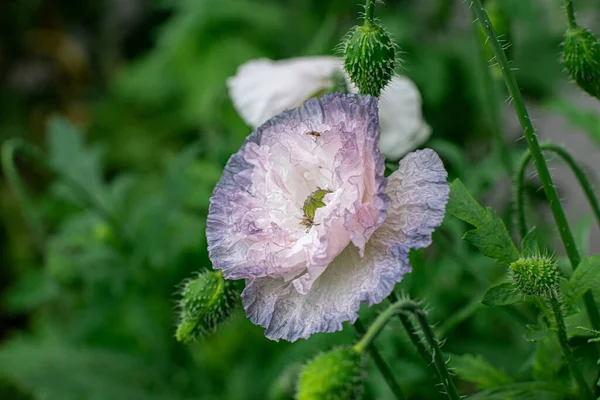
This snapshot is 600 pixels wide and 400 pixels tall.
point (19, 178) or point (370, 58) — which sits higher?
point (19, 178)

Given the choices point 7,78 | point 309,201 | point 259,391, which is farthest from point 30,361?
point 7,78

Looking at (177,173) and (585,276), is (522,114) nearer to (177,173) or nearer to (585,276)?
(585,276)

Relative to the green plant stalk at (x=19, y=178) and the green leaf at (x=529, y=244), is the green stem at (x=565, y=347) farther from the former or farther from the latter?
the green plant stalk at (x=19, y=178)

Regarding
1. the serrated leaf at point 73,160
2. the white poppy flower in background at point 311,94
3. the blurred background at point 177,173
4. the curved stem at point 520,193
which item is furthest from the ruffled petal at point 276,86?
the serrated leaf at point 73,160

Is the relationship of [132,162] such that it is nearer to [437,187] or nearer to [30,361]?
[30,361]

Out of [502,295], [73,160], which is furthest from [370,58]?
[73,160]
